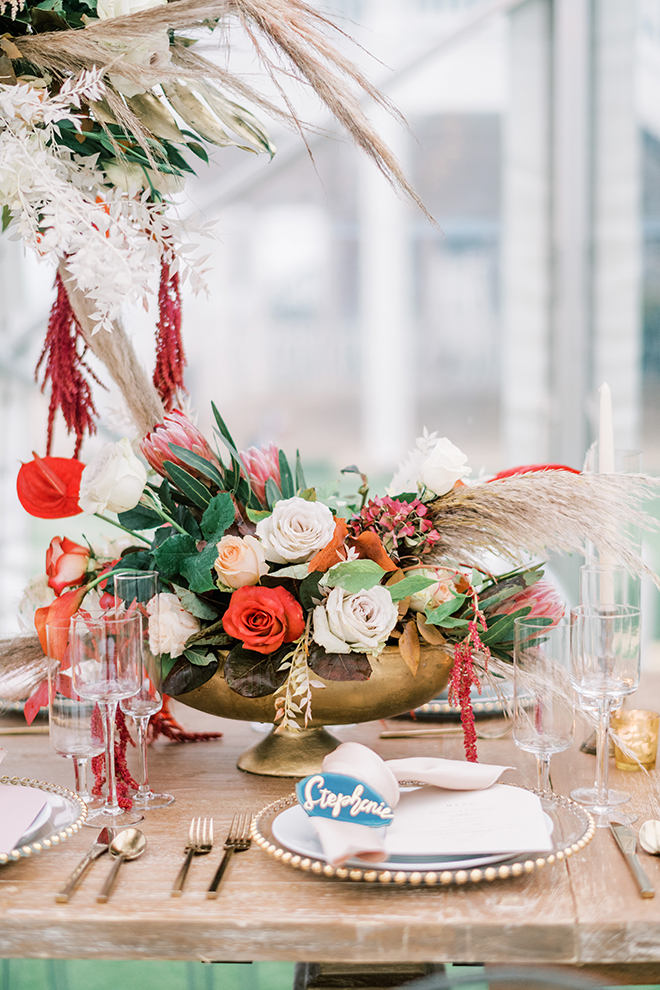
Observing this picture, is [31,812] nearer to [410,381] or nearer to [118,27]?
[118,27]

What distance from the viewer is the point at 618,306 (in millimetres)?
2729

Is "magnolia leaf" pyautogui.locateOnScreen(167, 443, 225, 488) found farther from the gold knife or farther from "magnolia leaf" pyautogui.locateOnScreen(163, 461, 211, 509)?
the gold knife

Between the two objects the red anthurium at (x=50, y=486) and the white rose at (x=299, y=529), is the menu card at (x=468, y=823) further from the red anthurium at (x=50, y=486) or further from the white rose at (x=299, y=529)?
the red anthurium at (x=50, y=486)

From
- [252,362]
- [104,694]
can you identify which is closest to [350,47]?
[252,362]

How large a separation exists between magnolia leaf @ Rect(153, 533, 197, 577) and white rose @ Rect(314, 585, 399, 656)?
166mm

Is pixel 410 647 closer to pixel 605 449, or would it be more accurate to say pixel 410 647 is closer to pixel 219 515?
pixel 219 515

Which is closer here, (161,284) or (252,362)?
(161,284)

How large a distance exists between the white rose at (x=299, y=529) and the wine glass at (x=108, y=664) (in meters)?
0.16

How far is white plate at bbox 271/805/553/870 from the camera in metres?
0.75

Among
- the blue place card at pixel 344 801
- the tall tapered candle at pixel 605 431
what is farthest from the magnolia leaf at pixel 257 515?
the tall tapered candle at pixel 605 431

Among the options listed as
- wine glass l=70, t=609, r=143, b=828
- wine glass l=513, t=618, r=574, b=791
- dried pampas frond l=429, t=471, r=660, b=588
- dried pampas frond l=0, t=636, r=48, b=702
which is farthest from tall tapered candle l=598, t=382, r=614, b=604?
dried pampas frond l=0, t=636, r=48, b=702

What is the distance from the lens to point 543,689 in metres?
0.86

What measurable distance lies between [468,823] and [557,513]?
32 centimetres

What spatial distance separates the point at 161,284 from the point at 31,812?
0.62 m
